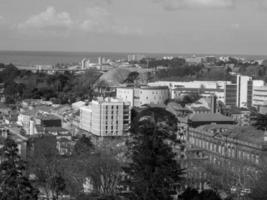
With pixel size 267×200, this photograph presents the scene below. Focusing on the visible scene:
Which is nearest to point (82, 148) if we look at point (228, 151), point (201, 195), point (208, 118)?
point (228, 151)

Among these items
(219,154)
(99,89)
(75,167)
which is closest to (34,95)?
(99,89)

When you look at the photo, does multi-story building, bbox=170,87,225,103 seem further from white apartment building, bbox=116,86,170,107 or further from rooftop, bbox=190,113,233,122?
rooftop, bbox=190,113,233,122

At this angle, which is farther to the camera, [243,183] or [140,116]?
[140,116]

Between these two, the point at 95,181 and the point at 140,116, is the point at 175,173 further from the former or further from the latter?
the point at 140,116

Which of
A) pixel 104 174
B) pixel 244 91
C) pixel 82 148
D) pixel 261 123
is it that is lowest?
pixel 82 148

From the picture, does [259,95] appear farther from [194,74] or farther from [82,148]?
[82,148]

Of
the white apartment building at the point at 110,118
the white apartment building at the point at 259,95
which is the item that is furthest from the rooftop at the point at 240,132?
the white apartment building at the point at 259,95

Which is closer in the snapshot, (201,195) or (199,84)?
(201,195)
